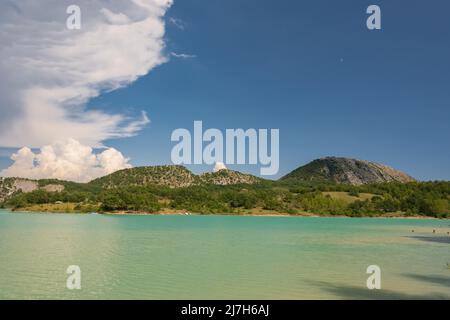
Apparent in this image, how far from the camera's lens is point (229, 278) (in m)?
35.0

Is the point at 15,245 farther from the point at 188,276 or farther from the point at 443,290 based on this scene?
the point at 443,290

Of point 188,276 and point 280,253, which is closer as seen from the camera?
point 188,276

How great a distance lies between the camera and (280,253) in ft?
179

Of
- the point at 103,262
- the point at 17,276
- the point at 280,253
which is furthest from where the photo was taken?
the point at 280,253
